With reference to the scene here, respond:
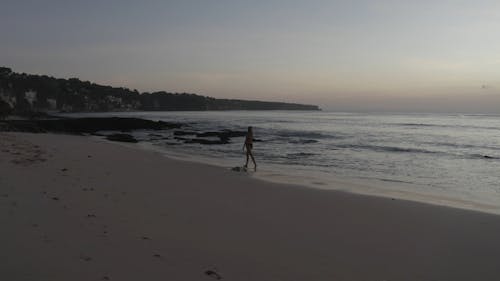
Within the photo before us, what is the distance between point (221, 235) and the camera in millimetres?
6398

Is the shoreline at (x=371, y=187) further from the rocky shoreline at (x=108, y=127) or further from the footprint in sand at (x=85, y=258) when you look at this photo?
the rocky shoreline at (x=108, y=127)

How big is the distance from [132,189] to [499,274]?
23.8 ft

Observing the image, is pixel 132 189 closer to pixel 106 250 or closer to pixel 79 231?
pixel 79 231

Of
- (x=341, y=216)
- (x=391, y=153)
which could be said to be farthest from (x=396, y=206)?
(x=391, y=153)

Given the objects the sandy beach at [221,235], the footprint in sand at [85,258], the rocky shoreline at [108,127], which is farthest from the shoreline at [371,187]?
the rocky shoreline at [108,127]

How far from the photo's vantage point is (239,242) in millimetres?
6090

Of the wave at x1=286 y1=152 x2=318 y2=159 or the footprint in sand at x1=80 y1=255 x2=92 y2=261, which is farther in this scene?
the wave at x1=286 y1=152 x2=318 y2=159

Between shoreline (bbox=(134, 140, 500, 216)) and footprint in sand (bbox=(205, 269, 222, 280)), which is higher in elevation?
footprint in sand (bbox=(205, 269, 222, 280))

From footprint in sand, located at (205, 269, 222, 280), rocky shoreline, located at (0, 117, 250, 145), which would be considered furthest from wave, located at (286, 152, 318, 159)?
footprint in sand, located at (205, 269, 222, 280)

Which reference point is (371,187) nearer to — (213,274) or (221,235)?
(221,235)

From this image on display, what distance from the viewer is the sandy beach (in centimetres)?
473

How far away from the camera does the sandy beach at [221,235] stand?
4.73m

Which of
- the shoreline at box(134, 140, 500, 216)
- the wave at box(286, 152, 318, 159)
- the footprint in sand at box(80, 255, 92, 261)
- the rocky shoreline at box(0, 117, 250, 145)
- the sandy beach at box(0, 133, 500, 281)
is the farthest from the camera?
the rocky shoreline at box(0, 117, 250, 145)

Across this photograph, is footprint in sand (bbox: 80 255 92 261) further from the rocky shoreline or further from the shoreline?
the rocky shoreline
